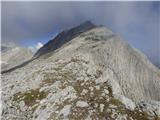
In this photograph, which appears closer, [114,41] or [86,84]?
[86,84]

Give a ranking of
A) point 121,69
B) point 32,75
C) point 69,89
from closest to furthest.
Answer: point 69,89 → point 32,75 → point 121,69

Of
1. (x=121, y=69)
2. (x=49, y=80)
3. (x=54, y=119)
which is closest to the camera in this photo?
(x=54, y=119)

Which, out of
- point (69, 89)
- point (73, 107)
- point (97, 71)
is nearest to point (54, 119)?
point (73, 107)

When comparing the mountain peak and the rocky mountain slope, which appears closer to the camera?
the rocky mountain slope

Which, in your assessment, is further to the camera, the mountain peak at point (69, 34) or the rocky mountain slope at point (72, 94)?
the mountain peak at point (69, 34)

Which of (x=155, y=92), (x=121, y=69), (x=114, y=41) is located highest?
(x=114, y=41)

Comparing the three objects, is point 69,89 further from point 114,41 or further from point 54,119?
point 114,41

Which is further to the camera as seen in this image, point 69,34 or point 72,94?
point 69,34

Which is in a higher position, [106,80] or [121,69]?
[106,80]

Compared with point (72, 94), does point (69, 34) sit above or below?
below

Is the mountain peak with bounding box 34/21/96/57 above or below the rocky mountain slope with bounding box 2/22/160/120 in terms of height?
below
